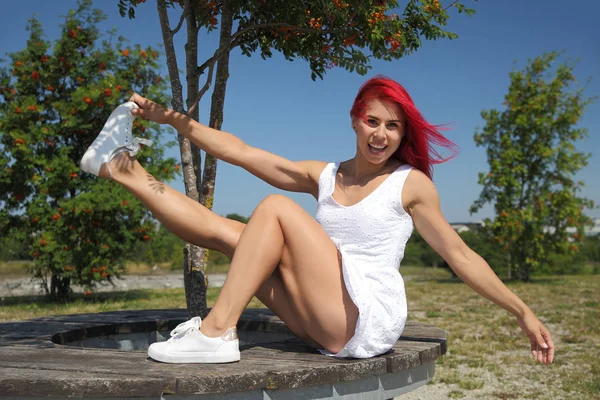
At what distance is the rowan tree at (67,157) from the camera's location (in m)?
11.1

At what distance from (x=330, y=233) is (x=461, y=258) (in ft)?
1.85

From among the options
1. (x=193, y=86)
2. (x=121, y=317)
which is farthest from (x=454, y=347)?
(x=193, y=86)

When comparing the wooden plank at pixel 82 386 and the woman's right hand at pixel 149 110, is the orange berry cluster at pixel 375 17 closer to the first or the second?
the woman's right hand at pixel 149 110

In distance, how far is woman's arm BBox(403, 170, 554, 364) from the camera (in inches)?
102

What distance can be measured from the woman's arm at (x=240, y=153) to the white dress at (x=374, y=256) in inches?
10.5

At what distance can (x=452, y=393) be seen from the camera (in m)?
4.54

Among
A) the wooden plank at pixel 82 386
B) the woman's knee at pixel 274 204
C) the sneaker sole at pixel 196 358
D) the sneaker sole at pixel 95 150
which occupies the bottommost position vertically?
the wooden plank at pixel 82 386

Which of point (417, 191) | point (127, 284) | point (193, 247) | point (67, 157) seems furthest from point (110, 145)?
point (127, 284)

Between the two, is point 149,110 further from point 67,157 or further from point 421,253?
point 421,253

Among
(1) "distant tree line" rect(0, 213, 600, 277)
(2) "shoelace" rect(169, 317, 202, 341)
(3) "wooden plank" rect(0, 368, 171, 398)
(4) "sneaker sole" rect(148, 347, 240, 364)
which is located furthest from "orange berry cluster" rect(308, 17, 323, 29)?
(1) "distant tree line" rect(0, 213, 600, 277)

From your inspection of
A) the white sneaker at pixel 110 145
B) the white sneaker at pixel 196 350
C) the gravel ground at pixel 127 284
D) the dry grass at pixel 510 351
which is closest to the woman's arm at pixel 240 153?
the white sneaker at pixel 110 145

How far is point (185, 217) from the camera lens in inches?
109

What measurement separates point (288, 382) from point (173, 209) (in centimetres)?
97

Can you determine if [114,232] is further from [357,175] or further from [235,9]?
[357,175]
